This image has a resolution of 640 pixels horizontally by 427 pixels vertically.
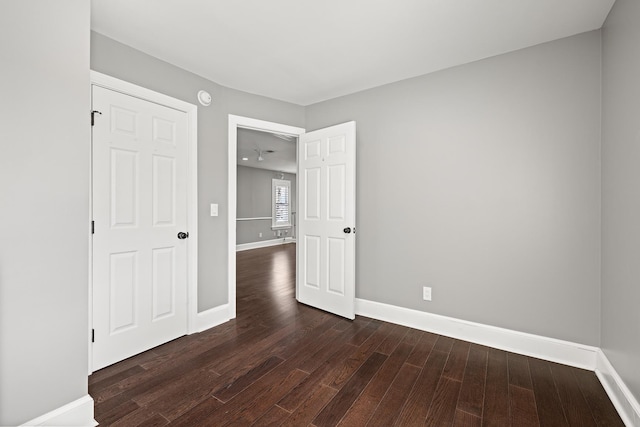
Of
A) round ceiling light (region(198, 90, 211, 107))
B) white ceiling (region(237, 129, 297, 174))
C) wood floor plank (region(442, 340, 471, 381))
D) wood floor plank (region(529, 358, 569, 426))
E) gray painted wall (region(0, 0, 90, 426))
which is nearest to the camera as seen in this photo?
gray painted wall (region(0, 0, 90, 426))

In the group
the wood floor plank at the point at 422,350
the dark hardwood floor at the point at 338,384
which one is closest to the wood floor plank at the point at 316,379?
the dark hardwood floor at the point at 338,384

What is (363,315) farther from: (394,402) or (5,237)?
(5,237)

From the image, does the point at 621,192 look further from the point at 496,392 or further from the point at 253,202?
the point at 253,202

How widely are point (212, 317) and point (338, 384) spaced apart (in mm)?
1540

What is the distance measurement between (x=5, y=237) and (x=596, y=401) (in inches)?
134

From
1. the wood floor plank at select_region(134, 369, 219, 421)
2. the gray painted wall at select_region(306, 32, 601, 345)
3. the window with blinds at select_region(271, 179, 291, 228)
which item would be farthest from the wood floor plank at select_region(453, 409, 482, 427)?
the window with blinds at select_region(271, 179, 291, 228)

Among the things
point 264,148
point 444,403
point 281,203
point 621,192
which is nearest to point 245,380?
point 444,403

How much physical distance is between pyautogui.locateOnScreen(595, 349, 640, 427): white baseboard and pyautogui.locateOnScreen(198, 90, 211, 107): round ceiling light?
12.3 feet

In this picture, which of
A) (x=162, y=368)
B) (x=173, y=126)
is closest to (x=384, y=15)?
(x=173, y=126)

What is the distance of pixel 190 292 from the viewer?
2.66m

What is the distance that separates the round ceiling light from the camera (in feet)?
8.98

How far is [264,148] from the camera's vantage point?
605cm

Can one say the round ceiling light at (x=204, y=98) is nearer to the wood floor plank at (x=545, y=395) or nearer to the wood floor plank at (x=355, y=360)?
the wood floor plank at (x=355, y=360)

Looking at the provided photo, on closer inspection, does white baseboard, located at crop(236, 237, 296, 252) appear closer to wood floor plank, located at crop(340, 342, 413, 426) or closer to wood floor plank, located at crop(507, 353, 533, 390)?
wood floor plank, located at crop(340, 342, 413, 426)
